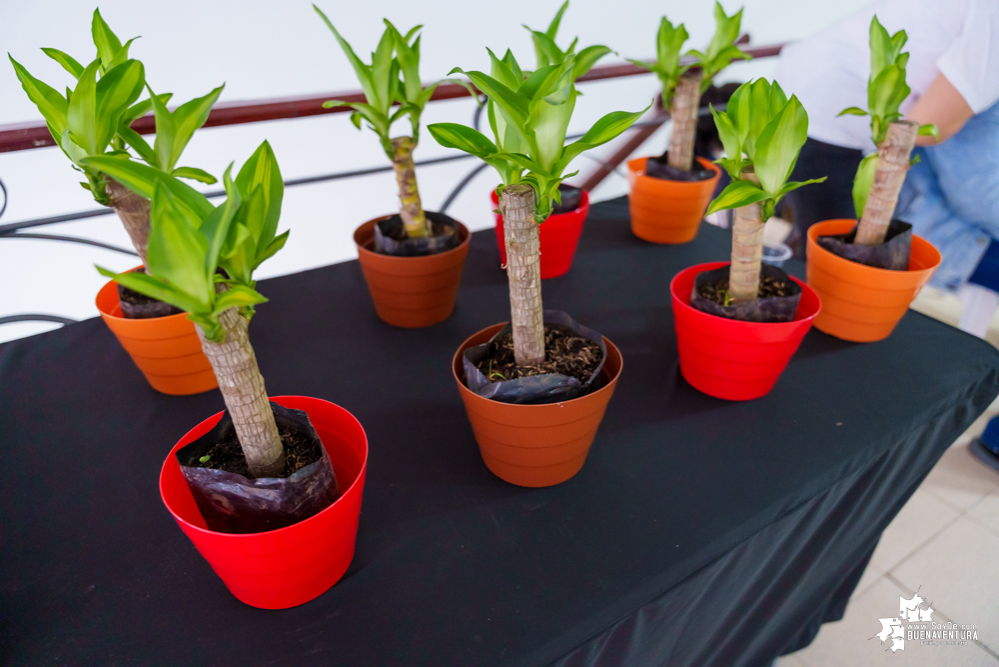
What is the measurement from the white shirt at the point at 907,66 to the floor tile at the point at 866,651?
1263mm

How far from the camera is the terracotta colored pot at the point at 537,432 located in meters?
0.68

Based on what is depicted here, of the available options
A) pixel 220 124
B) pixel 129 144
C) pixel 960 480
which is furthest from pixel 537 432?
pixel 960 480

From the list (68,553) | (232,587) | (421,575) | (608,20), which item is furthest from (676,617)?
(608,20)

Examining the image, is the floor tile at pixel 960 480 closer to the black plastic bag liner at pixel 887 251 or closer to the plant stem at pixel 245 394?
the black plastic bag liner at pixel 887 251

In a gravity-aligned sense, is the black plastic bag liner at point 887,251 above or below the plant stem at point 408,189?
below

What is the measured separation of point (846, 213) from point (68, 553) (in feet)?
6.61

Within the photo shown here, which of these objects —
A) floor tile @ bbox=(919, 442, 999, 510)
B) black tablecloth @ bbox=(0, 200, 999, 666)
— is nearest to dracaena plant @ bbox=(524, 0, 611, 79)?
black tablecloth @ bbox=(0, 200, 999, 666)

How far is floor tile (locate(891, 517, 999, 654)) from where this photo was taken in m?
1.42

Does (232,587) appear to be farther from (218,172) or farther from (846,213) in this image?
(218,172)

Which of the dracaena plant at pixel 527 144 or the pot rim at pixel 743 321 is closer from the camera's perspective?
the dracaena plant at pixel 527 144

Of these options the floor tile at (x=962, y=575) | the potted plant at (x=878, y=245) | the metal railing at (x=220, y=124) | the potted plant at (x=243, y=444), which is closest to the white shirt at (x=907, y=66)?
the potted plant at (x=878, y=245)

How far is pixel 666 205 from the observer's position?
4.21ft

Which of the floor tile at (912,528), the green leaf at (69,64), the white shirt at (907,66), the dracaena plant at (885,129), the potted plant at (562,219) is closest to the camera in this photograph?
the green leaf at (69,64)

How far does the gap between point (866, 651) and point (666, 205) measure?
46.5 inches
